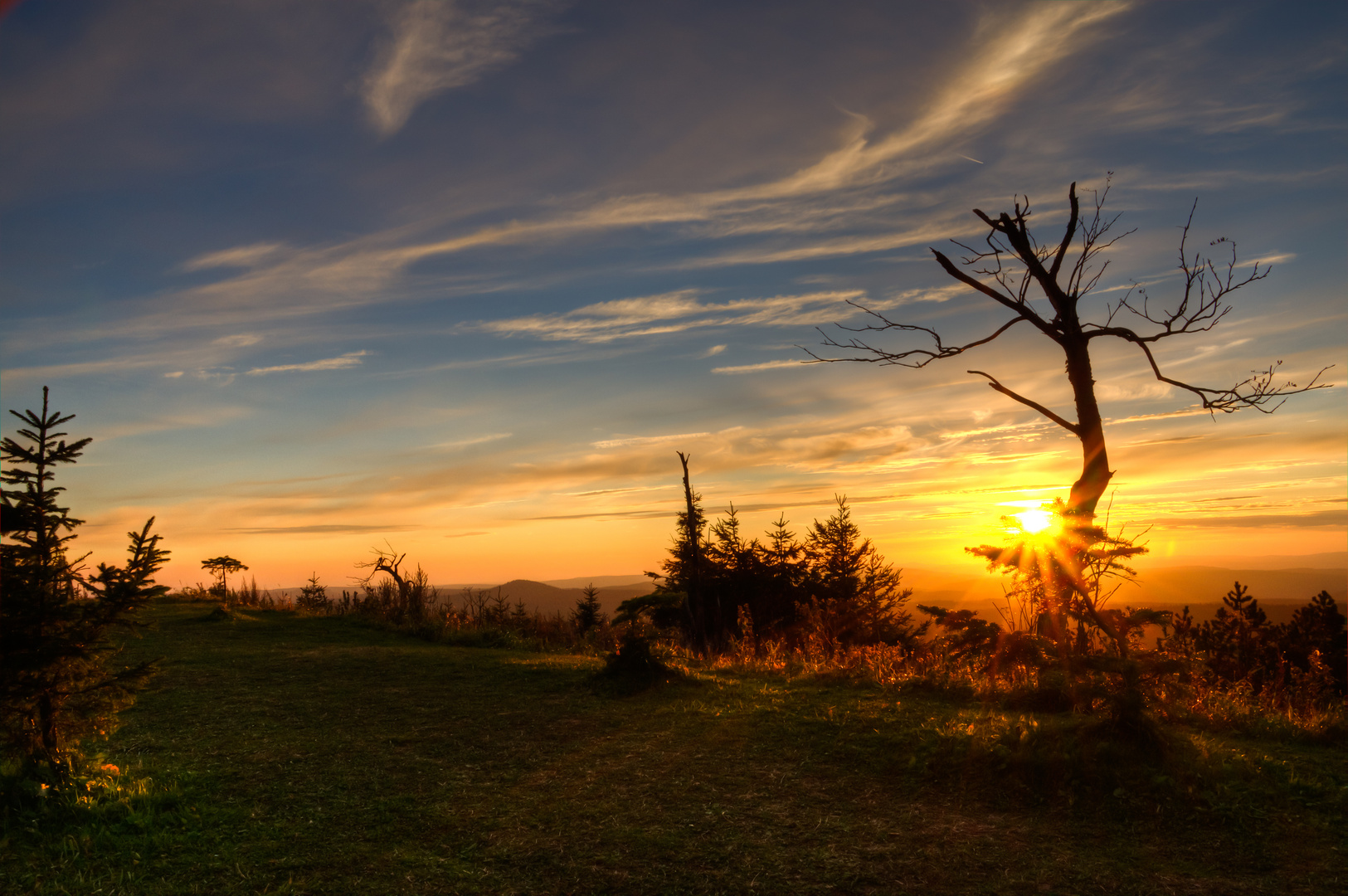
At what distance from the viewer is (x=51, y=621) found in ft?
18.9

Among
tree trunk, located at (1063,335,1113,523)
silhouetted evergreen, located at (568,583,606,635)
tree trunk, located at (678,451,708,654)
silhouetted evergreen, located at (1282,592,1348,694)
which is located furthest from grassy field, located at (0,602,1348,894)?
silhouetted evergreen, located at (568,583,606,635)

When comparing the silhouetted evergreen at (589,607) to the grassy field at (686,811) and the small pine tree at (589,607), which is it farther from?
the grassy field at (686,811)

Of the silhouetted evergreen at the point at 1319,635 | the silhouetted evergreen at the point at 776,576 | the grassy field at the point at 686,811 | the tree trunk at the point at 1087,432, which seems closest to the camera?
the grassy field at the point at 686,811

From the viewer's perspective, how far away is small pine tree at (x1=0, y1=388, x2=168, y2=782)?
5598mm

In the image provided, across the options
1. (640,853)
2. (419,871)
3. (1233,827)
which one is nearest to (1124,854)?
(1233,827)

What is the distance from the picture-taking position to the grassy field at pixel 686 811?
4312 mm

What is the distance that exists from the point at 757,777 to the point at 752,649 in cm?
607

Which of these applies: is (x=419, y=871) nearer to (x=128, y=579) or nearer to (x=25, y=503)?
(x=128, y=579)

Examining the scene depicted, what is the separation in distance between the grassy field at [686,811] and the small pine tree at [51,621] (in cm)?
59

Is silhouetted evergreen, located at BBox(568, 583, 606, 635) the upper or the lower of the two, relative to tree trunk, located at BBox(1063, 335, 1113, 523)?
lower

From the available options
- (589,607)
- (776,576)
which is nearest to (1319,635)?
(776,576)

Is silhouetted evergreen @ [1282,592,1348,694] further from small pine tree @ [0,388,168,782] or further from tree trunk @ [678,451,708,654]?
small pine tree @ [0,388,168,782]

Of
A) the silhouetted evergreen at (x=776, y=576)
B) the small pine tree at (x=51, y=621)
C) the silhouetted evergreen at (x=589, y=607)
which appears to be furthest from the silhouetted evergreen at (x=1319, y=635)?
the silhouetted evergreen at (x=589, y=607)

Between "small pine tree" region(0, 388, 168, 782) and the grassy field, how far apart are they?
0.59 meters
